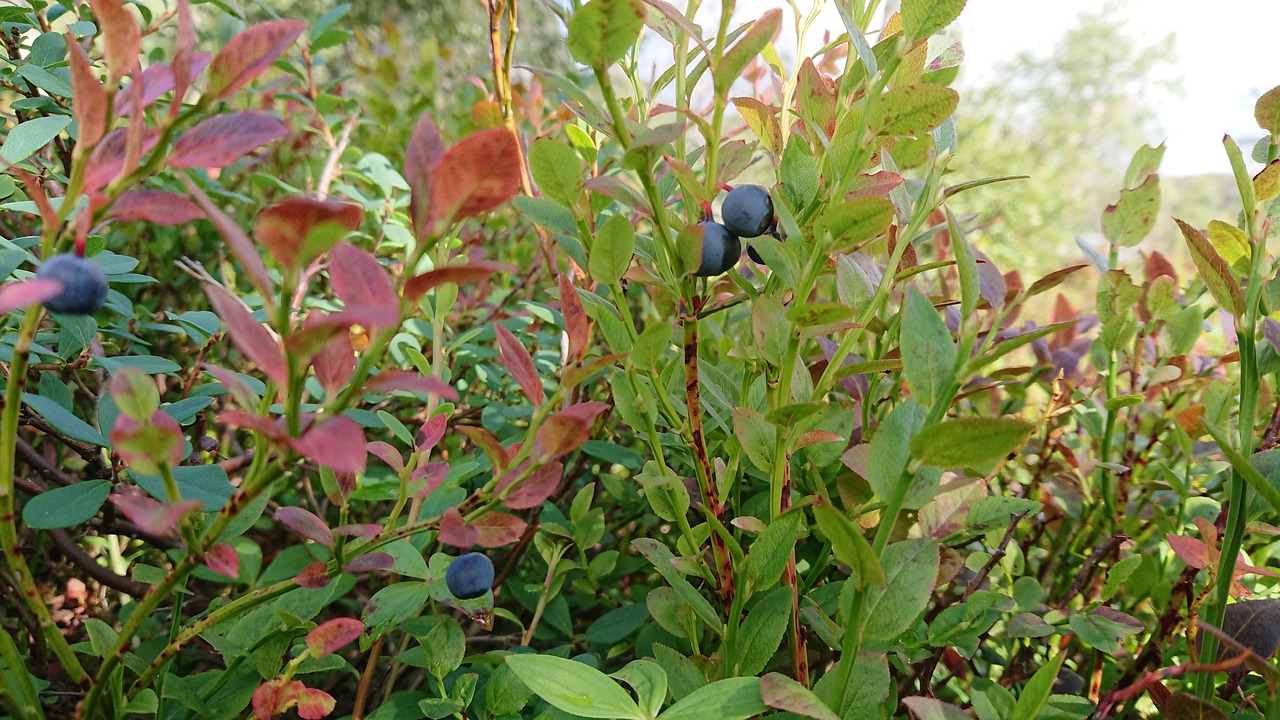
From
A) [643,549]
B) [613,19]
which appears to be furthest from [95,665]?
[613,19]

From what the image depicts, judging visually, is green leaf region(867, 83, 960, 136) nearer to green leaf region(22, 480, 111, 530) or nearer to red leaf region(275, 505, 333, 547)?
red leaf region(275, 505, 333, 547)

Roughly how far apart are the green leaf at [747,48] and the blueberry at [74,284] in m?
0.32

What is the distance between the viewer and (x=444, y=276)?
1.02 feet

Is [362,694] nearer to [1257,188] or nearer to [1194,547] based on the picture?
[1194,547]

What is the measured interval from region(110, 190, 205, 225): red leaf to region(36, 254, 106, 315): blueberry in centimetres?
3

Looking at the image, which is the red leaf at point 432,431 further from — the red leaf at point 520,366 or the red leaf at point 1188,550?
the red leaf at point 1188,550

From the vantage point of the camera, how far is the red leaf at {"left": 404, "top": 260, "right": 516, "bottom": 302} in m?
0.31

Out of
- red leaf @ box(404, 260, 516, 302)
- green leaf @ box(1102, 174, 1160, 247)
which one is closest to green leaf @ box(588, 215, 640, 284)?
red leaf @ box(404, 260, 516, 302)

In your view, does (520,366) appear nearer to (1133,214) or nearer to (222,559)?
(222,559)

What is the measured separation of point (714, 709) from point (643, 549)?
4.7 inches

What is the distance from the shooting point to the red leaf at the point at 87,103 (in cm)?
30

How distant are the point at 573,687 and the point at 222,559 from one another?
19 centimetres

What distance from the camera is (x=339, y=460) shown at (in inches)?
10.6

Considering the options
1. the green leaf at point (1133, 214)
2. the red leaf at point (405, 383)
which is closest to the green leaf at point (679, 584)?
the red leaf at point (405, 383)
